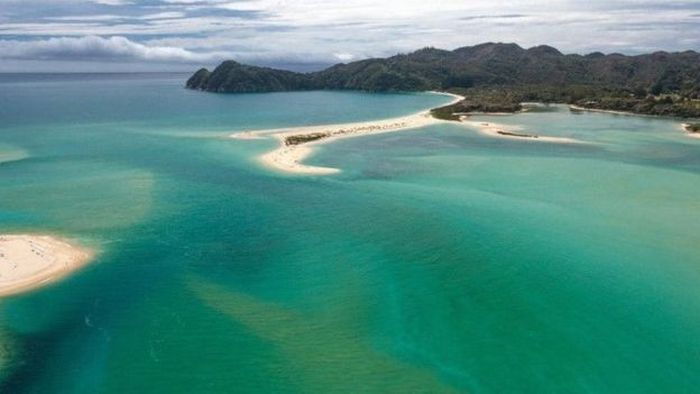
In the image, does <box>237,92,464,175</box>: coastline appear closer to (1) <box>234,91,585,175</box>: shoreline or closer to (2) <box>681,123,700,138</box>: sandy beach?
(1) <box>234,91,585,175</box>: shoreline

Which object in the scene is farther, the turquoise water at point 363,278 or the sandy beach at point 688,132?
the sandy beach at point 688,132

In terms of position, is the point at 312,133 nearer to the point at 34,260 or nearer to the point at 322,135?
the point at 322,135

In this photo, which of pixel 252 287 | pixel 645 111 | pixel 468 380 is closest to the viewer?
pixel 468 380

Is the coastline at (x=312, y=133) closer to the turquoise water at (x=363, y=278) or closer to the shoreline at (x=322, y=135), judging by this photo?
the shoreline at (x=322, y=135)

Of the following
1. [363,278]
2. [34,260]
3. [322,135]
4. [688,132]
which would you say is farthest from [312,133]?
[688,132]

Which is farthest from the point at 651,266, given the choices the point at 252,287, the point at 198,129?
the point at 198,129

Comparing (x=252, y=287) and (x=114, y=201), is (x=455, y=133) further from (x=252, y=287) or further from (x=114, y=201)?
(x=252, y=287)

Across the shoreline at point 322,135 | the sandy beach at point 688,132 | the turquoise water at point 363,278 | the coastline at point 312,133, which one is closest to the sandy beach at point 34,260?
the turquoise water at point 363,278
